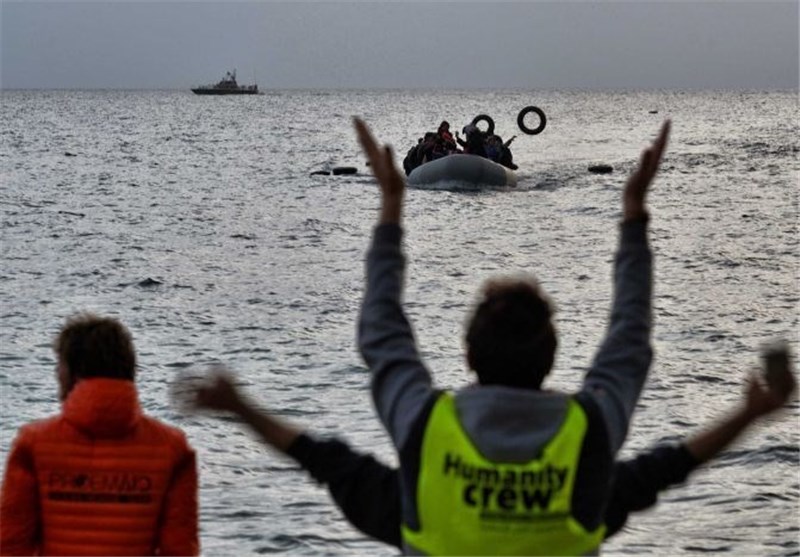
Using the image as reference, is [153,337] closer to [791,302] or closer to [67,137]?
[791,302]

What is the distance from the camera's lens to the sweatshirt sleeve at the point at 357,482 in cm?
352

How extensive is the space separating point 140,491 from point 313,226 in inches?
1342

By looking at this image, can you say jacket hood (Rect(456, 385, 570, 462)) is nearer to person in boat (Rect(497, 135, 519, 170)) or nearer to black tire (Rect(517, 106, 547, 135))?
person in boat (Rect(497, 135, 519, 170))

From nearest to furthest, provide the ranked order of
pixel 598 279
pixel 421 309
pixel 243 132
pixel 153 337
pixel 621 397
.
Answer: pixel 621 397
pixel 153 337
pixel 421 309
pixel 598 279
pixel 243 132

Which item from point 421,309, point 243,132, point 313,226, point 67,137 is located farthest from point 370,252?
point 243,132

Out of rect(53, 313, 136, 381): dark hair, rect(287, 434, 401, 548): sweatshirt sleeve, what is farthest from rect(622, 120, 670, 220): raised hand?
rect(53, 313, 136, 381): dark hair

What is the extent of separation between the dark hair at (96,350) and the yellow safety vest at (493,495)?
1281mm

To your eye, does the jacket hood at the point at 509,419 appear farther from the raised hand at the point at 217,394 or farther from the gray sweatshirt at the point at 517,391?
the raised hand at the point at 217,394

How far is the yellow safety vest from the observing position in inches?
129

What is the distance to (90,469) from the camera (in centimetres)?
429

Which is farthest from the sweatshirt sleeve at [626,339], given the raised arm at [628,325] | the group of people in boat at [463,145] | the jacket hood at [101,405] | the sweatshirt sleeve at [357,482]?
the group of people in boat at [463,145]

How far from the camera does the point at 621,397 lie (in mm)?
3547

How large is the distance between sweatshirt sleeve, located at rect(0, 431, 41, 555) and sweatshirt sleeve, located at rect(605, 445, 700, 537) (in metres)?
1.70

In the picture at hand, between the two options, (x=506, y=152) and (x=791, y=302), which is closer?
(x=791, y=302)
